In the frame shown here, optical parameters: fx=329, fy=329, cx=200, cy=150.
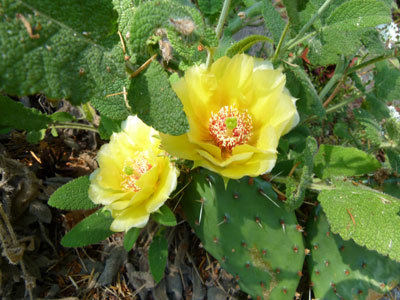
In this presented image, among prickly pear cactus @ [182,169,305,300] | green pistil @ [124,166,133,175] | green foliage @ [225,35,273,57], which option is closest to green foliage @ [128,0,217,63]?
green foliage @ [225,35,273,57]

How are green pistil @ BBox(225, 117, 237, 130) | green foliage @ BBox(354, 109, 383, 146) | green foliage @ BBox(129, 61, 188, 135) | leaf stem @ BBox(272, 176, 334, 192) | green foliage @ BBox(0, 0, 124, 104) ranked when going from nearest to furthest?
green foliage @ BBox(0, 0, 124, 104) < green foliage @ BBox(129, 61, 188, 135) < green pistil @ BBox(225, 117, 237, 130) < leaf stem @ BBox(272, 176, 334, 192) < green foliage @ BBox(354, 109, 383, 146)

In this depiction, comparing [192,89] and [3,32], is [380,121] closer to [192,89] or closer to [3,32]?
[192,89]

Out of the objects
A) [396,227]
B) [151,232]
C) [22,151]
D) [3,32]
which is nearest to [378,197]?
[396,227]

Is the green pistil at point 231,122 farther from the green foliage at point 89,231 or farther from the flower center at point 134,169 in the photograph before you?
the green foliage at point 89,231

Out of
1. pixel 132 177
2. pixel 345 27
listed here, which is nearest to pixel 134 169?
pixel 132 177

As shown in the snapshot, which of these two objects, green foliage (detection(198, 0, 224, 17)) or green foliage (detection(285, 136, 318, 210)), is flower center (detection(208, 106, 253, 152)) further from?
green foliage (detection(198, 0, 224, 17))

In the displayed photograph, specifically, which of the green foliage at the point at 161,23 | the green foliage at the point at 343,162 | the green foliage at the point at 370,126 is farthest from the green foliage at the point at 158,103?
the green foliage at the point at 370,126
